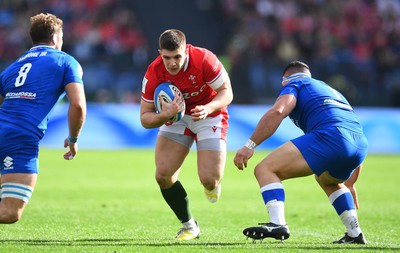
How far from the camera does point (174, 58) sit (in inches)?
318

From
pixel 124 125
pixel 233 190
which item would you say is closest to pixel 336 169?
pixel 233 190

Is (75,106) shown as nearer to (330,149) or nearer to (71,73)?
(71,73)

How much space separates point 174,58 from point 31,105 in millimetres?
1692

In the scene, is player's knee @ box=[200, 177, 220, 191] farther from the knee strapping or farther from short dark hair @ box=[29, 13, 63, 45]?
short dark hair @ box=[29, 13, 63, 45]

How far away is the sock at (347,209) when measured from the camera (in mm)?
7918

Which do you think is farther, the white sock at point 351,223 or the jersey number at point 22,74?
the white sock at point 351,223

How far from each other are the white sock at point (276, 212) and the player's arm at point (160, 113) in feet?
4.76

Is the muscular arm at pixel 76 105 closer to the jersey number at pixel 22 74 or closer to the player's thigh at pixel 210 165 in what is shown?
the jersey number at pixel 22 74

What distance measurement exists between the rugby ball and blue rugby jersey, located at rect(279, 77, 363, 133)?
1.19 meters

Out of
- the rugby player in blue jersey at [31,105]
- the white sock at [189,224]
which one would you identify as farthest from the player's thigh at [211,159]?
the rugby player in blue jersey at [31,105]

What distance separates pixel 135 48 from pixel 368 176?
451 inches

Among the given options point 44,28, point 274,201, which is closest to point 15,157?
point 44,28

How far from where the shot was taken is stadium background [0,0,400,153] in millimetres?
22188

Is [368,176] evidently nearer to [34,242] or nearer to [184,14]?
[34,242]
